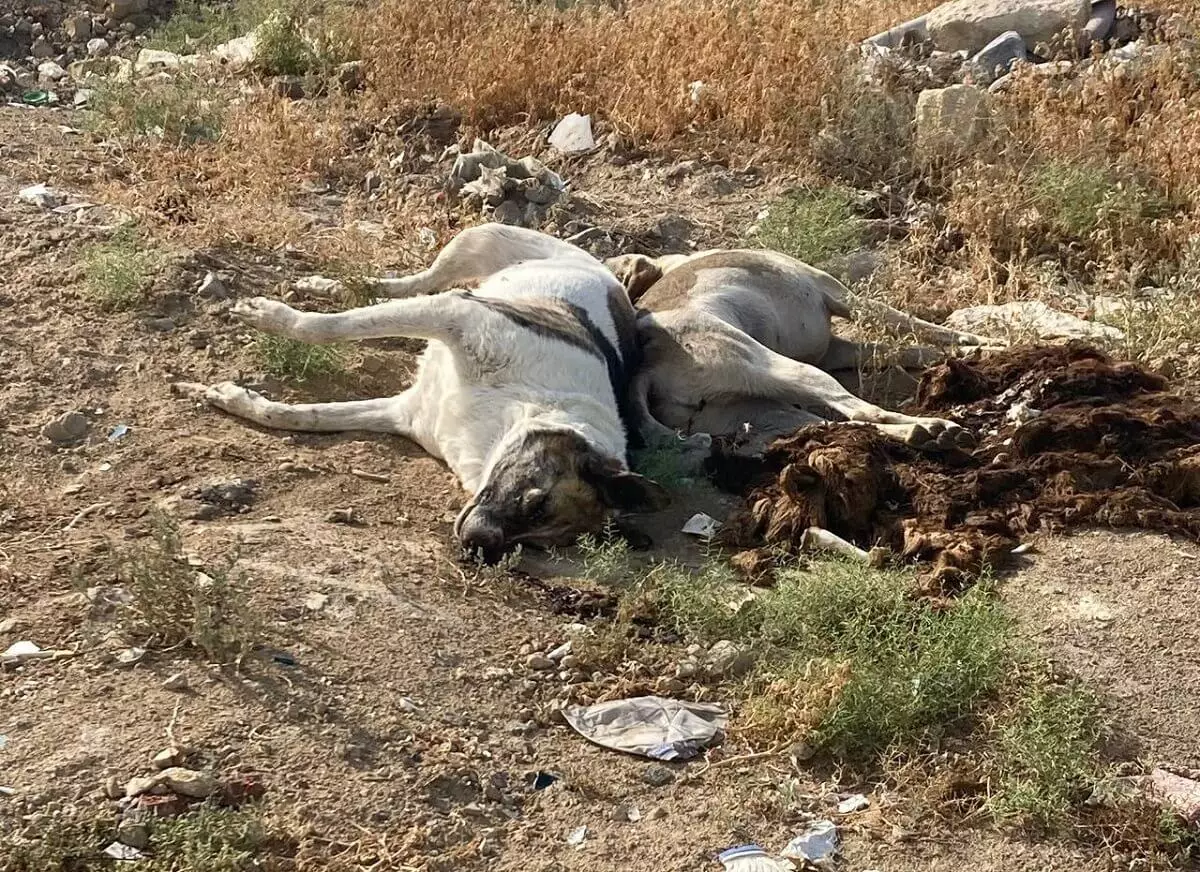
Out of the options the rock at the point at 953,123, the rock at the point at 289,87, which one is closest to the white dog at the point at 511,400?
the rock at the point at 953,123

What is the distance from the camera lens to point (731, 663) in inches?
171

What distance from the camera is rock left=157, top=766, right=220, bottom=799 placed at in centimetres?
340

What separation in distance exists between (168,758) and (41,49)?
8.74 m

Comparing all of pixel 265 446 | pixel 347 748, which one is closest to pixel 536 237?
pixel 265 446

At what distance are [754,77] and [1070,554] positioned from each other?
488 cm

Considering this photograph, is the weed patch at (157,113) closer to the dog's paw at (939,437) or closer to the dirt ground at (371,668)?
the dirt ground at (371,668)

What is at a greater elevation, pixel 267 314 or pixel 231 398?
pixel 267 314

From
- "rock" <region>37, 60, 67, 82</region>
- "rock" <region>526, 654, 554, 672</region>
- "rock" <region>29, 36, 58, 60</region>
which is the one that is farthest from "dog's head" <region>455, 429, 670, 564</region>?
"rock" <region>29, 36, 58, 60</region>

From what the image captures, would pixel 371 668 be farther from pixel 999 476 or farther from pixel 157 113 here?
pixel 157 113

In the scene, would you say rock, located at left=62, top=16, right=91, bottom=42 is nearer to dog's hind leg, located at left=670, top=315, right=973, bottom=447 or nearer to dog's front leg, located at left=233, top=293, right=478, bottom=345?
dog's front leg, located at left=233, top=293, right=478, bottom=345

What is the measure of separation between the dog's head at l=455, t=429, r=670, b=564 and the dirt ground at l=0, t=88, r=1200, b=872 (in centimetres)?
24

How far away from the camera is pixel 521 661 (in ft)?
14.2

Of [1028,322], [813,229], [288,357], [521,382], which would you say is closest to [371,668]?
[521,382]

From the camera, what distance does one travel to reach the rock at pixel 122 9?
1126cm
